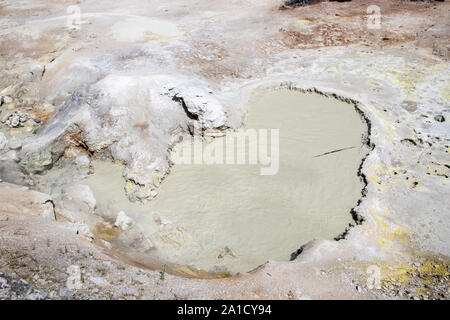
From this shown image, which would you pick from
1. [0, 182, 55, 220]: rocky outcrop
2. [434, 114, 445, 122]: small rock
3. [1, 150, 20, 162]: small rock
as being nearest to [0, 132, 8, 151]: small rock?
[1, 150, 20, 162]: small rock

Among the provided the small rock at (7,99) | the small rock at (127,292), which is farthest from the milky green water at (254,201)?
the small rock at (7,99)

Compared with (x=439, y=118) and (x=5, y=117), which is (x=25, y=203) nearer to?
(x=5, y=117)

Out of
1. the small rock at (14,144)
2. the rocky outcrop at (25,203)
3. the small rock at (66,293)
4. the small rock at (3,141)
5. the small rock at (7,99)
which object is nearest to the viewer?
the small rock at (66,293)

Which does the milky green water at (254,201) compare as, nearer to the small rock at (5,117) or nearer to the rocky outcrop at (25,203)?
the rocky outcrop at (25,203)

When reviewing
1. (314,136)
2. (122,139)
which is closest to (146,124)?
(122,139)

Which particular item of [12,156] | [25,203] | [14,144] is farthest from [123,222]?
[14,144]

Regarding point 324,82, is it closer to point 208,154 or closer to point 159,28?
point 208,154

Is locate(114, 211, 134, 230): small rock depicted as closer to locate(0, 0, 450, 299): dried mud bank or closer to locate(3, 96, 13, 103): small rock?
locate(0, 0, 450, 299): dried mud bank
